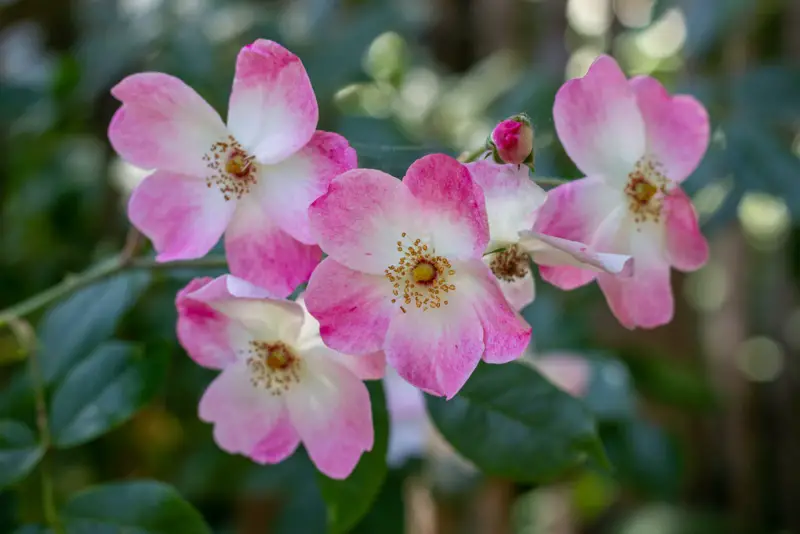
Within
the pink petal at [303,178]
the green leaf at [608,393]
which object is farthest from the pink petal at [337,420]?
the green leaf at [608,393]

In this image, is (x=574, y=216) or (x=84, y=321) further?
(x=84, y=321)

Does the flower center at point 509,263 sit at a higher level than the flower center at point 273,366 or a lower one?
higher

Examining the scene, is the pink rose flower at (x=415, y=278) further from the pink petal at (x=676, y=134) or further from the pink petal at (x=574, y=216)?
the pink petal at (x=676, y=134)

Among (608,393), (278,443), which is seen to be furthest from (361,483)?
(608,393)

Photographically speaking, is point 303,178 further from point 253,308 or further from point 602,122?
point 602,122

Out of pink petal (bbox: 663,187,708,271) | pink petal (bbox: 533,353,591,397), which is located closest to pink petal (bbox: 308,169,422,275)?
pink petal (bbox: 663,187,708,271)

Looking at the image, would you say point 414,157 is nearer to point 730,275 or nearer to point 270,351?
point 270,351
